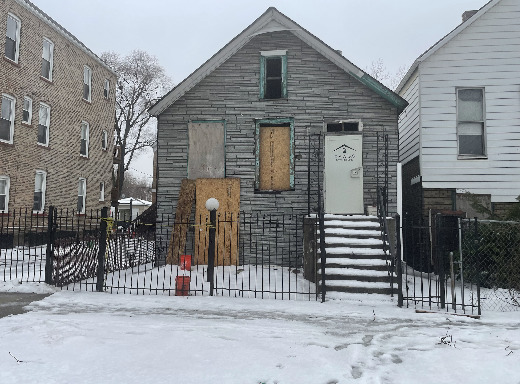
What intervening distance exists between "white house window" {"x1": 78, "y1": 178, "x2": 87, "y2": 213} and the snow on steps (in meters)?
18.2

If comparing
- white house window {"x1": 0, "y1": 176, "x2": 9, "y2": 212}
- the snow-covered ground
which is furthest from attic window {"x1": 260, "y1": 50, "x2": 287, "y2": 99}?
white house window {"x1": 0, "y1": 176, "x2": 9, "y2": 212}

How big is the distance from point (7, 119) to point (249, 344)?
17.9 metres

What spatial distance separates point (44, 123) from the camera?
20.2 m

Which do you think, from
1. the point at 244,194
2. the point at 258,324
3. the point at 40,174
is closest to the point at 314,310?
the point at 258,324

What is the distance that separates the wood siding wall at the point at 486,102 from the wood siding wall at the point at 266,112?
1.23 m

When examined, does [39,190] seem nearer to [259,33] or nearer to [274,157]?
[274,157]

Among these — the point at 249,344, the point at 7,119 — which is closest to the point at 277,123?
the point at 249,344

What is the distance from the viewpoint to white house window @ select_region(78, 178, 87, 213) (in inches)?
922

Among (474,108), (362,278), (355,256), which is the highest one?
(474,108)

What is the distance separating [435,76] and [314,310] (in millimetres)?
9099

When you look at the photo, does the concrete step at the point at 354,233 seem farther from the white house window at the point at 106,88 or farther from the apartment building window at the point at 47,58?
the white house window at the point at 106,88

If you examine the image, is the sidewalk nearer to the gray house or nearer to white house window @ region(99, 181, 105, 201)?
the gray house

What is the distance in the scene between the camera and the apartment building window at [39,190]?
63.8 feet

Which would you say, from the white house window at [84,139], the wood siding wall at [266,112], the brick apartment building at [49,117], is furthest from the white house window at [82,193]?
the wood siding wall at [266,112]
